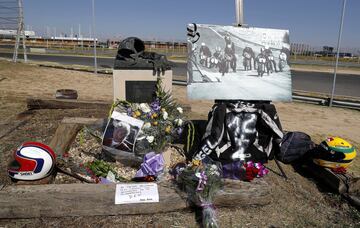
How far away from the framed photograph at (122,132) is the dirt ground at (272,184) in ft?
3.28

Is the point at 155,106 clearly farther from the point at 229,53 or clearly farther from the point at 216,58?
the point at 229,53

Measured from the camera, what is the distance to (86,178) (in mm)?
3471

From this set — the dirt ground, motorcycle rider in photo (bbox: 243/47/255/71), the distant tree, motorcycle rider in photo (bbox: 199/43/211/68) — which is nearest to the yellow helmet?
the dirt ground

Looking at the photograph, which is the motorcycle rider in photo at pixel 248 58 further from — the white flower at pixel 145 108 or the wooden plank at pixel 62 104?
the wooden plank at pixel 62 104

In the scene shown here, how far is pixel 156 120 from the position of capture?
12.6ft

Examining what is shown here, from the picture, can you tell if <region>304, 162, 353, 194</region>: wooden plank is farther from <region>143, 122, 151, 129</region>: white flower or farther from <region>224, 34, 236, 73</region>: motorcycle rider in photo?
<region>143, 122, 151, 129</region>: white flower

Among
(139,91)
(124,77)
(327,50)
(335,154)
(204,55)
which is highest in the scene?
(327,50)

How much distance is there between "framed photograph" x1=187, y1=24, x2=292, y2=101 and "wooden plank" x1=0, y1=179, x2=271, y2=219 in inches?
67.5

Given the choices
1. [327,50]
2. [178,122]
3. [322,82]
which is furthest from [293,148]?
[327,50]

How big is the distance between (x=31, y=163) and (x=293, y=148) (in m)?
3.43

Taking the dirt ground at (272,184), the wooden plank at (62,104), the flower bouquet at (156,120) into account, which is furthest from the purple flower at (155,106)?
the wooden plank at (62,104)

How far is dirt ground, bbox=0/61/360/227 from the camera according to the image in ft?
9.32

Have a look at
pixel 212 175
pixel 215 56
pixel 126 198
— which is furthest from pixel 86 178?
pixel 215 56

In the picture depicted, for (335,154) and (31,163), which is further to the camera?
(335,154)
